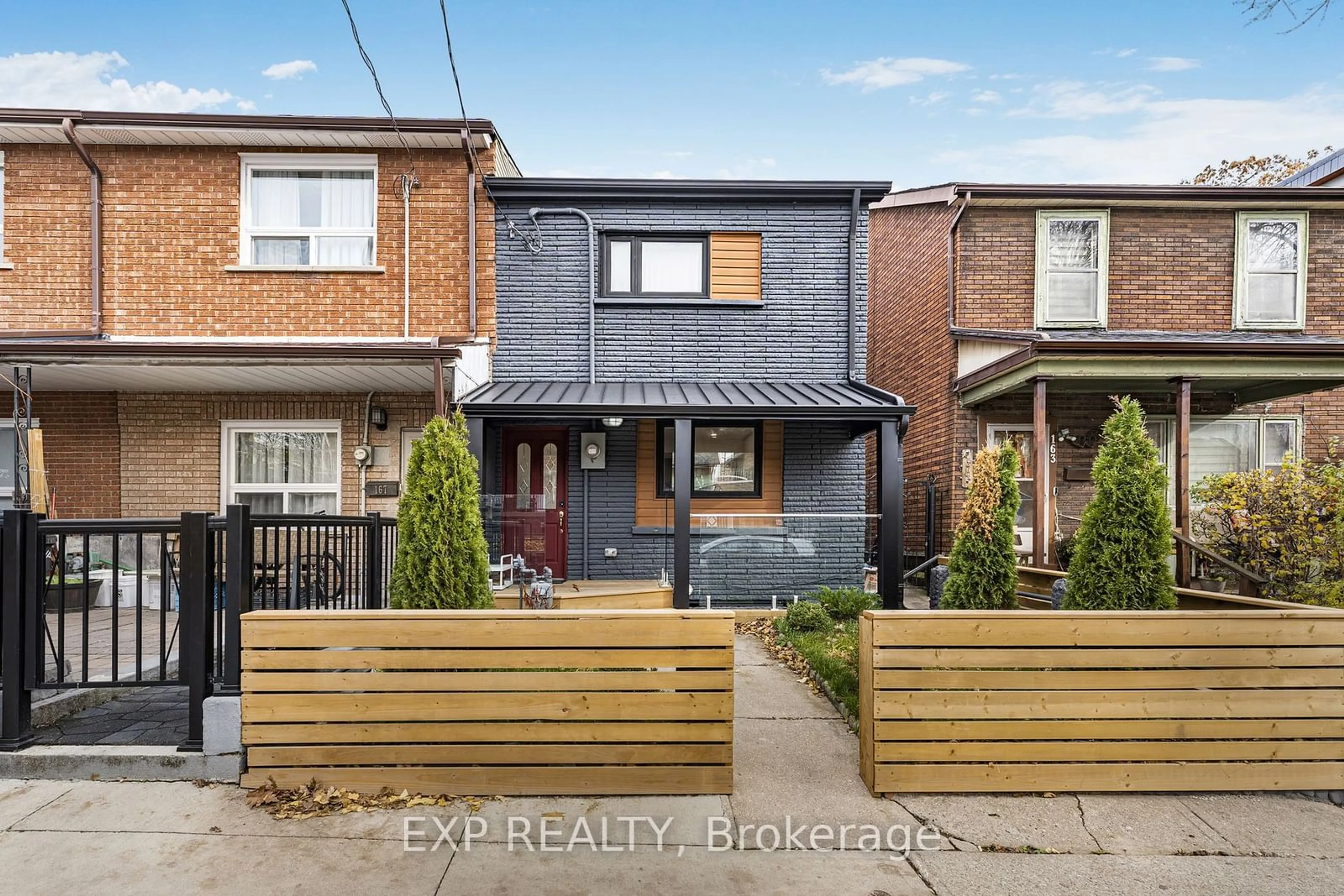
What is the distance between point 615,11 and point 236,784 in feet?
25.6

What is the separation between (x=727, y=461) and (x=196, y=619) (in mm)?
6210

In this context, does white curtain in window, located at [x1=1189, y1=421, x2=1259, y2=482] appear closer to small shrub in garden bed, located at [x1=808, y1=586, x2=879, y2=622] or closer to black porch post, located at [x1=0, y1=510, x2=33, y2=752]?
small shrub in garden bed, located at [x1=808, y1=586, x2=879, y2=622]

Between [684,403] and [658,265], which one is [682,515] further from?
[658,265]

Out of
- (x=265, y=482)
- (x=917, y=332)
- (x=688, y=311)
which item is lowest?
(x=265, y=482)

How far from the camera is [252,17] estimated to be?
6.99 meters

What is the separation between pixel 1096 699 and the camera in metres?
3.40

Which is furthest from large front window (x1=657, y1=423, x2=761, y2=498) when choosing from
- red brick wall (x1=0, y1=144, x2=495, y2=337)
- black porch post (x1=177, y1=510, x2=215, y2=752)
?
black porch post (x1=177, y1=510, x2=215, y2=752)

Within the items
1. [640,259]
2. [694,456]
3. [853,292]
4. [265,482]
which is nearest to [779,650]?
[694,456]

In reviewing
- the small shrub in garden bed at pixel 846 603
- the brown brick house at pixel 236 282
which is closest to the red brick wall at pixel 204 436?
the brown brick house at pixel 236 282

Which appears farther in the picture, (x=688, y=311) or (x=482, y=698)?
(x=688, y=311)

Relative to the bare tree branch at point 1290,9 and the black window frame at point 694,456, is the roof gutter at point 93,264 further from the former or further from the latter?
the bare tree branch at point 1290,9

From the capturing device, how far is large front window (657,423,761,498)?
884 cm

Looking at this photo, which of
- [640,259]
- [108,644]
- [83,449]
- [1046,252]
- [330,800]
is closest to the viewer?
[330,800]

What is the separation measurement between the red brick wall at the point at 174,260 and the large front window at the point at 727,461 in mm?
3387
